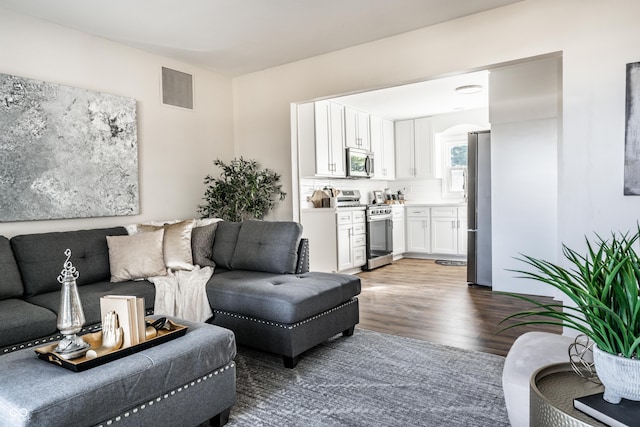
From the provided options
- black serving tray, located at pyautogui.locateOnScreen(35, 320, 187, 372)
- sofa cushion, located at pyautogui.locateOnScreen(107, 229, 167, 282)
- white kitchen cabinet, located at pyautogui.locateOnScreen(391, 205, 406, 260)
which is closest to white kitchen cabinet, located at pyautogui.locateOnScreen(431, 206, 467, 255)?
white kitchen cabinet, located at pyautogui.locateOnScreen(391, 205, 406, 260)

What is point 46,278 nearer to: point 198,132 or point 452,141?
point 198,132

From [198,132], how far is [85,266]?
2.13m

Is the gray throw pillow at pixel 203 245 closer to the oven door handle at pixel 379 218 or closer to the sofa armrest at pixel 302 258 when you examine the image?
the sofa armrest at pixel 302 258

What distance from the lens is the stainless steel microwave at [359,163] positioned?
19.9 ft

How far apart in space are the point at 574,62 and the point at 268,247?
2.73 m

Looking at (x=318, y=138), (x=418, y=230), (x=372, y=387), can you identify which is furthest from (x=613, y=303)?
(x=418, y=230)

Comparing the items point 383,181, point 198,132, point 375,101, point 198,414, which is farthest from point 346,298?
point 383,181

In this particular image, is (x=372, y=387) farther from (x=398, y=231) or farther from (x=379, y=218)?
(x=398, y=231)

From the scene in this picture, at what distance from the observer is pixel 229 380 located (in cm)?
200

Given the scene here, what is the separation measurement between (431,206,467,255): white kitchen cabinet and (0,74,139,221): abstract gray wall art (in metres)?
4.75

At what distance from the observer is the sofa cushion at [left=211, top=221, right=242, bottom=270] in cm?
363

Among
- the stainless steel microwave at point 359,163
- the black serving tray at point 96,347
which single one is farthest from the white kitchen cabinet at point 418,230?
the black serving tray at point 96,347

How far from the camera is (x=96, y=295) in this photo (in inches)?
105

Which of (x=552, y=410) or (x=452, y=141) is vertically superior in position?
(x=452, y=141)
